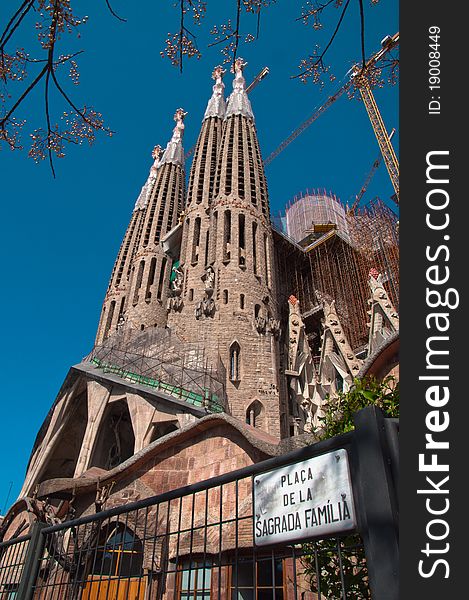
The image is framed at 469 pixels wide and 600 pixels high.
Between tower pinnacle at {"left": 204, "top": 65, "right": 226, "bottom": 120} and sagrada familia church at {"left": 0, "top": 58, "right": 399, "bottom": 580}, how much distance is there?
215 centimetres

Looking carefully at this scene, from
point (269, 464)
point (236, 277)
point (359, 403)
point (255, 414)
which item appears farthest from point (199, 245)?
point (269, 464)

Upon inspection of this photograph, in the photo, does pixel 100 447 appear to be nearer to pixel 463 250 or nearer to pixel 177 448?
pixel 177 448

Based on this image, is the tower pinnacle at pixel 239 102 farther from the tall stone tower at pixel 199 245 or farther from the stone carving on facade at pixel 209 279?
the stone carving on facade at pixel 209 279

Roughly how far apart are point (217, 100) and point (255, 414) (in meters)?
31.4

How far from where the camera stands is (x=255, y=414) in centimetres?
2002

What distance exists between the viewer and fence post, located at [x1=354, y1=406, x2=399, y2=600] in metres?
1.34

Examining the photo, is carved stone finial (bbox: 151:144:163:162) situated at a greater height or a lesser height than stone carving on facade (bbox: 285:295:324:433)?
greater

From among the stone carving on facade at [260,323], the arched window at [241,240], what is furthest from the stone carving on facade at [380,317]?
the arched window at [241,240]

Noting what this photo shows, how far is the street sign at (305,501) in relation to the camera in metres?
1.62

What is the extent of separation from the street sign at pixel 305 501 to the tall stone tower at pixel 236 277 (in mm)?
17786

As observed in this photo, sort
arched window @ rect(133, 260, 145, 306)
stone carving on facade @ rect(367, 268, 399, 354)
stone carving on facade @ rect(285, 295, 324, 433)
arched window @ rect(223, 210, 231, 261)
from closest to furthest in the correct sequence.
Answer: stone carving on facade @ rect(367, 268, 399, 354) < stone carving on facade @ rect(285, 295, 324, 433) < arched window @ rect(223, 210, 231, 261) < arched window @ rect(133, 260, 145, 306)

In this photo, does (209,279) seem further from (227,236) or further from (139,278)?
(139,278)

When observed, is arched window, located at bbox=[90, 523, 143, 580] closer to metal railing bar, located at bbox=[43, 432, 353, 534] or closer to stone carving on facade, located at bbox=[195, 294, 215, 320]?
metal railing bar, located at bbox=[43, 432, 353, 534]

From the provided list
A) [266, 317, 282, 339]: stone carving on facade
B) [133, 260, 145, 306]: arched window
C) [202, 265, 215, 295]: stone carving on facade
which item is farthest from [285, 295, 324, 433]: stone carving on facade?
[133, 260, 145, 306]: arched window
